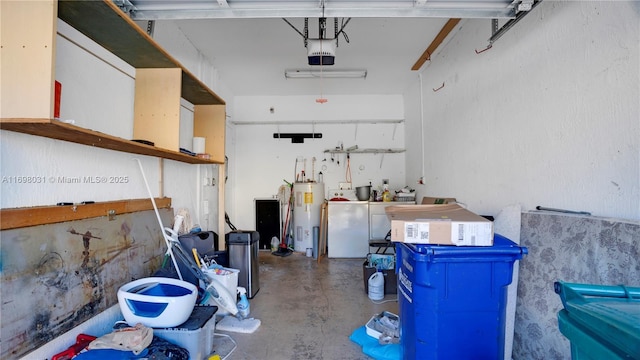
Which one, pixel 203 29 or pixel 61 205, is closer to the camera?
pixel 61 205

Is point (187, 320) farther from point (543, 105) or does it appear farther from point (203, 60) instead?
point (203, 60)

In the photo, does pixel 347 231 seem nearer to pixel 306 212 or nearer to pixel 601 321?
pixel 306 212

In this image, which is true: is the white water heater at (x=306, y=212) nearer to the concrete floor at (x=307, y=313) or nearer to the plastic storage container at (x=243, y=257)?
the concrete floor at (x=307, y=313)

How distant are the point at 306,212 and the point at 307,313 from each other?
2151mm

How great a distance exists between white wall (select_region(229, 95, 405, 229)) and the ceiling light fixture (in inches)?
35.0

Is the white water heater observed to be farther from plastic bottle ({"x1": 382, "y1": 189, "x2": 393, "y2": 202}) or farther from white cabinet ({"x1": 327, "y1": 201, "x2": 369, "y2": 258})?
plastic bottle ({"x1": 382, "y1": 189, "x2": 393, "y2": 202})

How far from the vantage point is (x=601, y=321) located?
620mm

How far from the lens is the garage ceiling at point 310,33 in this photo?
1.67 m

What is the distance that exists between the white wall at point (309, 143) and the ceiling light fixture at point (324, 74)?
0.89 meters

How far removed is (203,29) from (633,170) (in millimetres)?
3440

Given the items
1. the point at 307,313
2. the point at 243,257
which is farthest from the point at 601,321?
the point at 243,257

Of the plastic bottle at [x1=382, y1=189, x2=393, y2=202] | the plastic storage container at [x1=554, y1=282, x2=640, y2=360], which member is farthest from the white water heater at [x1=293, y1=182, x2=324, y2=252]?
the plastic storage container at [x1=554, y1=282, x2=640, y2=360]

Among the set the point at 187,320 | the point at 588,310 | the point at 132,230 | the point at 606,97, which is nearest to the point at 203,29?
the point at 132,230

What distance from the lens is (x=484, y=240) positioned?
1.35 meters
